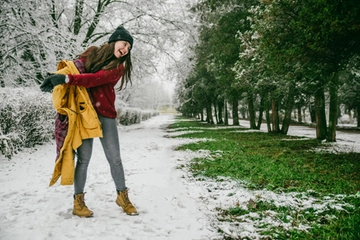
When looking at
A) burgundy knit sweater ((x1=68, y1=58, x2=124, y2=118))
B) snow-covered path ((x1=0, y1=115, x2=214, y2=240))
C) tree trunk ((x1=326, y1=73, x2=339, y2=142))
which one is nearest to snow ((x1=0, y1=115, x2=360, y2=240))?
snow-covered path ((x1=0, y1=115, x2=214, y2=240))

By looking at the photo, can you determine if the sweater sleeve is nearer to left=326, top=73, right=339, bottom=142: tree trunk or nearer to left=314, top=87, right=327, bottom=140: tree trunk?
left=326, top=73, right=339, bottom=142: tree trunk

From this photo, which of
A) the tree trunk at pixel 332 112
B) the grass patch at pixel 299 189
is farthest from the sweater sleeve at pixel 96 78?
the tree trunk at pixel 332 112

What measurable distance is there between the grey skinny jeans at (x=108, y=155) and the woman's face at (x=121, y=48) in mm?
732

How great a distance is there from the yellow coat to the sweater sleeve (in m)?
0.16

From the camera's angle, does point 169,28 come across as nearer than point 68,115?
No

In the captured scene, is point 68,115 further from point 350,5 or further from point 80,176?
point 350,5

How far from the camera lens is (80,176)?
9.40 feet

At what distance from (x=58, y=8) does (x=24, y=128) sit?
18.1ft

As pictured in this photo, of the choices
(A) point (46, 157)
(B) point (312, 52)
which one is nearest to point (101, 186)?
(A) point (46, 157)

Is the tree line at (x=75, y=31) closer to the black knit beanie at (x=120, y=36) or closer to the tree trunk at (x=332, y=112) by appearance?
the tree trunk at (x=332, y=112)

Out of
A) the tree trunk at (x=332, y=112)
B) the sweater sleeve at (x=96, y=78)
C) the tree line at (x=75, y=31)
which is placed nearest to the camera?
the sweater sleeve at (x=96, y=78)

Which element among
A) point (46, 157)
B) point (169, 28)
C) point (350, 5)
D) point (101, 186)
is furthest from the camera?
point (169, 28)

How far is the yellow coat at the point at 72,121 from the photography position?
2668mm

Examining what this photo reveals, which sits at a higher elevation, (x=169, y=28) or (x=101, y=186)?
(x=169, y=28)
